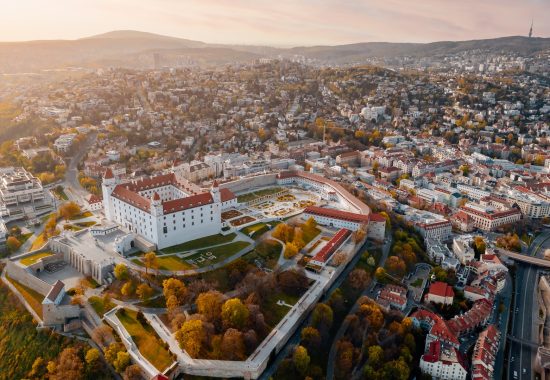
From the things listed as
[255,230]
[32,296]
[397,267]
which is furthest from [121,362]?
[397,267]

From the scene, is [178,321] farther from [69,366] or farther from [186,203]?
[186,203]

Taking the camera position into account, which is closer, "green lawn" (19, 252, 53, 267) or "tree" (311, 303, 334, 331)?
"tree" (311, 303, 334, 331)

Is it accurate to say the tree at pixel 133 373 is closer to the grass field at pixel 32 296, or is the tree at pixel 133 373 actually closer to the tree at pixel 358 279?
the grass field at pixel 32 296

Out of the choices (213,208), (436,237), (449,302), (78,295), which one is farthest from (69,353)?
(436,237)

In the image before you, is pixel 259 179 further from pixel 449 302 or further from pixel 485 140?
pixel 485 140

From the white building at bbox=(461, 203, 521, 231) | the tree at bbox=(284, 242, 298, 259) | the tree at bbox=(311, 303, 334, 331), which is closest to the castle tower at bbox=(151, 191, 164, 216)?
the tree at bbox=(284, 242, 298, 259)

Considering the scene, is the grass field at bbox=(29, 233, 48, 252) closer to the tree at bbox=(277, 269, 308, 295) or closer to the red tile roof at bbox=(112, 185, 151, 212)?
the red tile roof at bbox=(112, 185, 151, 212)
